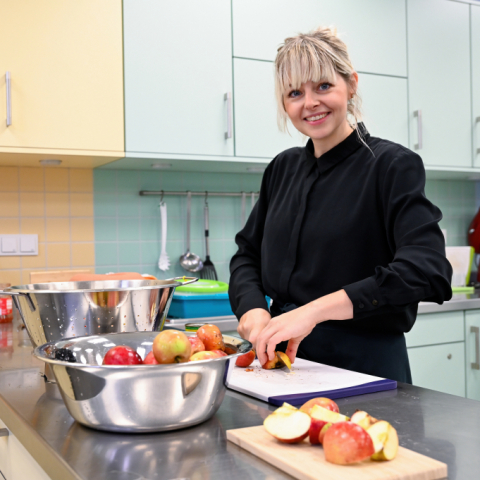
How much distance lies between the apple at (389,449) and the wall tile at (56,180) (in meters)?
2.03

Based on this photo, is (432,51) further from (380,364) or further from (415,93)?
(380,364)

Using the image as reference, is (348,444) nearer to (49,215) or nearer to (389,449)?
(389,449)

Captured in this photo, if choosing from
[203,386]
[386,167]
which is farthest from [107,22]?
[203,386]

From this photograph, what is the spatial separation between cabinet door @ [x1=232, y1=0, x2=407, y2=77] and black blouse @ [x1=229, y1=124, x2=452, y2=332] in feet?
3.36

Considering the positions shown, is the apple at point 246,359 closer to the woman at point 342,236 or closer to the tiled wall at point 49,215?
the woman at point 342,236

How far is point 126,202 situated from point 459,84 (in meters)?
1.63

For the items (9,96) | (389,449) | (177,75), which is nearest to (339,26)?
(177,75)

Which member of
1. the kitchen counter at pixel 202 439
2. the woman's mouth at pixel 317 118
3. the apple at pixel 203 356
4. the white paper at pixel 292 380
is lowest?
the kitchen counter at pixel 202 439

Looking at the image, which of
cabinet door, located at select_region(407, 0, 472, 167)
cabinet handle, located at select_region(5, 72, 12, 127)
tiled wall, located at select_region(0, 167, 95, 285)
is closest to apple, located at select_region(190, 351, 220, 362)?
cabinet handle, located at select_region(5, 72, 12, 127)

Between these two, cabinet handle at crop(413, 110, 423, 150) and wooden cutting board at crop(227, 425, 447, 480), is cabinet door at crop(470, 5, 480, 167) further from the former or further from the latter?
wooden cutting board at crop(227, 425, 447, 480)

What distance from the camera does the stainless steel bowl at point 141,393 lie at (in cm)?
75

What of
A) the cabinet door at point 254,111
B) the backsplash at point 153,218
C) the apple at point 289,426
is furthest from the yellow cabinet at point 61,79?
the apple at point 289,426

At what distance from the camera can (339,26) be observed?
252 centimetres

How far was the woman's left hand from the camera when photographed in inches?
40.7
